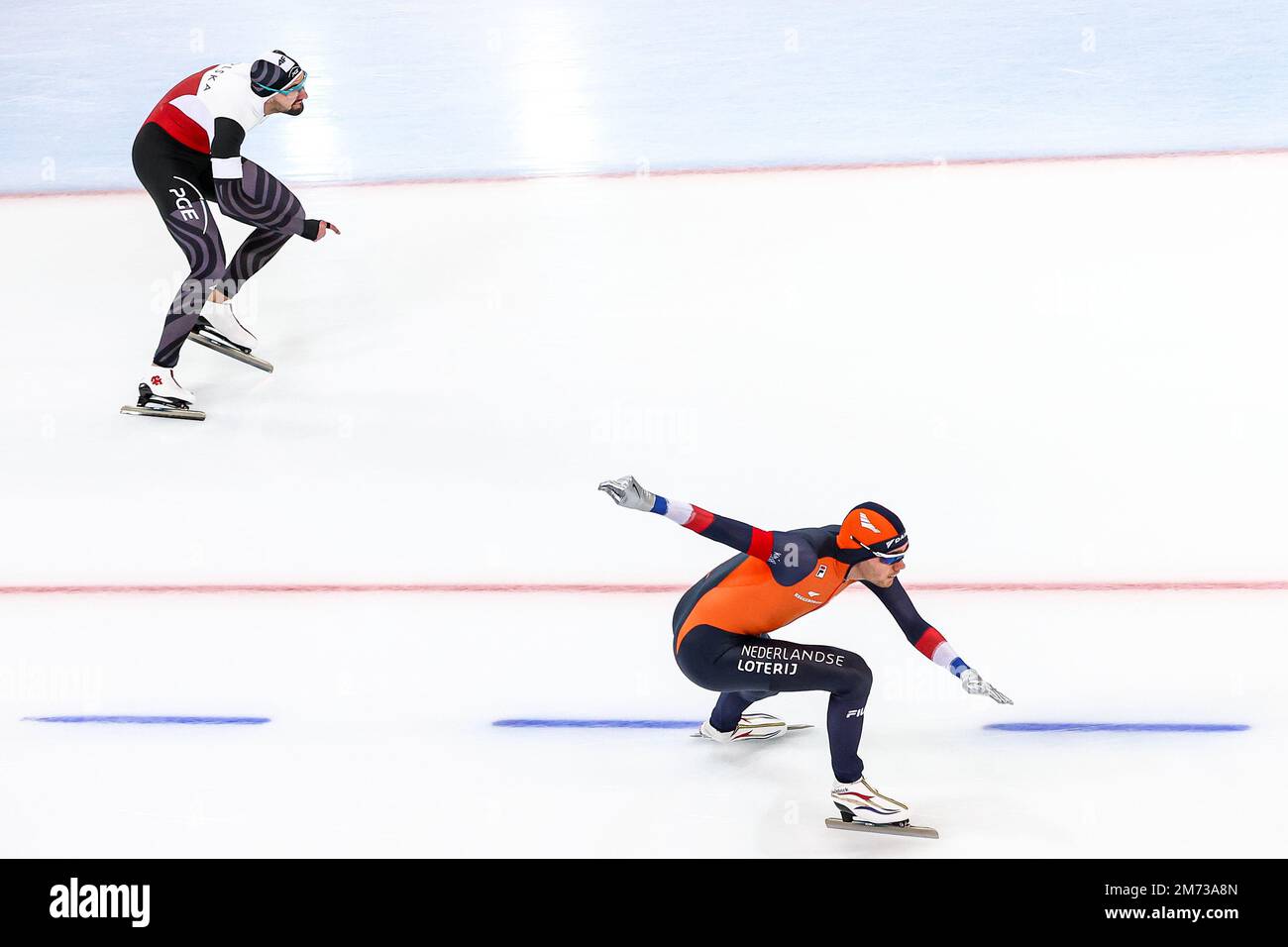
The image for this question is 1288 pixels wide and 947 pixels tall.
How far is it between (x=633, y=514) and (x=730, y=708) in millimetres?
1394

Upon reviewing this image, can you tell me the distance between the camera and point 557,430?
621 cm

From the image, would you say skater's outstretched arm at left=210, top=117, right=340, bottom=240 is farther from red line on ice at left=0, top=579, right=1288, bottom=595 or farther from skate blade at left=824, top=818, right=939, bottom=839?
skate blade at left=824, top=818, right=939, bottom=839

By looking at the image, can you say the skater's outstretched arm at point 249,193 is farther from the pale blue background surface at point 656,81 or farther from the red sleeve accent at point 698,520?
the red sleeve accent at point 698,520

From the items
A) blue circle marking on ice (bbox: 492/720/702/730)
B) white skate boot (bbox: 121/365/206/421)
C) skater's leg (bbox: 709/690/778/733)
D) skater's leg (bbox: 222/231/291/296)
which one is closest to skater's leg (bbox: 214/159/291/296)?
skater's leg (bbox: 222/231/291/296)

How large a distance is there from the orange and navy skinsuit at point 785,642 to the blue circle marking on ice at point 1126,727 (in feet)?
2.02

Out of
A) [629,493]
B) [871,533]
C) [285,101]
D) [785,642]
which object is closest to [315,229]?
[285,101]

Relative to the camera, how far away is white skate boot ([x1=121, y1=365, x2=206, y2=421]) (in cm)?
634

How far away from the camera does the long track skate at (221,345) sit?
666 centimetres

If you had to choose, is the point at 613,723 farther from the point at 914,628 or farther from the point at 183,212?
the point at 183,212

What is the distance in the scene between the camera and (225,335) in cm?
673

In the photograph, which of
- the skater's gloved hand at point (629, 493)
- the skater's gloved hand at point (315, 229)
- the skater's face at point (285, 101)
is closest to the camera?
the skater's gloved hand at point (629, 493)

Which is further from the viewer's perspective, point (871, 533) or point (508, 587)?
point (508, 587)

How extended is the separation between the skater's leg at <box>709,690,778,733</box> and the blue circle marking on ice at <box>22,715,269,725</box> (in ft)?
5.17

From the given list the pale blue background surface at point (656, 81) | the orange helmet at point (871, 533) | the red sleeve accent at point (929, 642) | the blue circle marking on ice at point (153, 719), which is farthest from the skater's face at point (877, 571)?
the pale blue background surface at point (656, 81)
